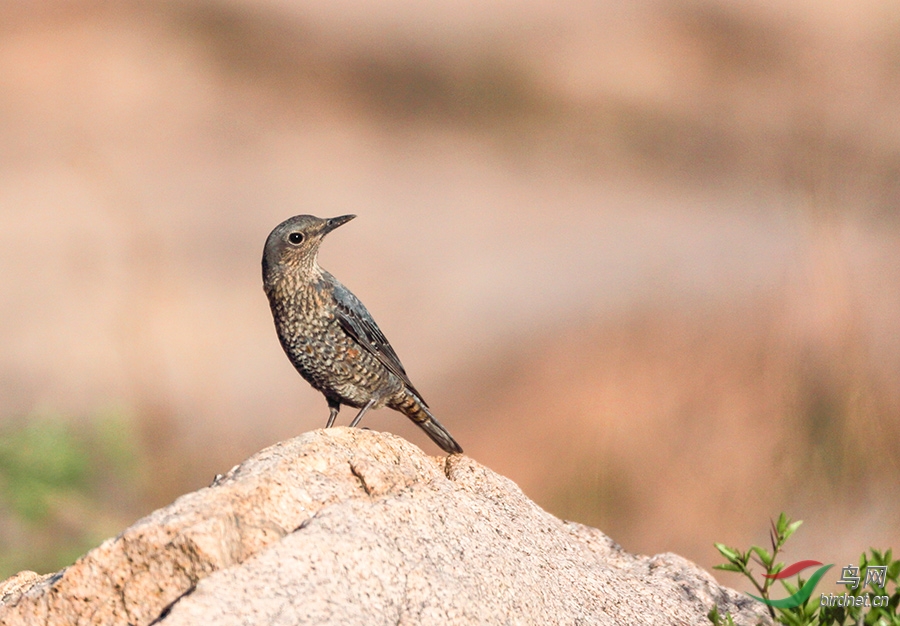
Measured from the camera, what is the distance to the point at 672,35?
1347cm

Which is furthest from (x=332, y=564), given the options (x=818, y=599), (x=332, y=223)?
(x=332, y=223)

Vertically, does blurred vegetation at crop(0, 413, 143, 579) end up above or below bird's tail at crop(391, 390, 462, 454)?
below

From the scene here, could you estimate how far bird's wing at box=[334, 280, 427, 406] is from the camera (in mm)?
5809

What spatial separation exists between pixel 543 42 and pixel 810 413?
7.29 meters

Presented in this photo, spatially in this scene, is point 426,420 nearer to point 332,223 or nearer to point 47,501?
point 332,223

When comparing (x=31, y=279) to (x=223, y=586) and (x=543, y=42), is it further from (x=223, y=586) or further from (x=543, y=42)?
(x=223, y=586)

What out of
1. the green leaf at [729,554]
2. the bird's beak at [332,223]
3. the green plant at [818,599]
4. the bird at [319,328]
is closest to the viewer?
the green plant at [818,599]

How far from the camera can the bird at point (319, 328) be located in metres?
5.74

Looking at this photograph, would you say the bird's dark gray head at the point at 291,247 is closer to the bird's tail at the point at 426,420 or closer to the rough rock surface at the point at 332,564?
the bird's tail at the point at 426,420

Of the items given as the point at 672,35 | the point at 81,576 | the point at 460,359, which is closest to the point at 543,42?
the point at 672,35

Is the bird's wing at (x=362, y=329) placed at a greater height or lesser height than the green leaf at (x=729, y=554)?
greater

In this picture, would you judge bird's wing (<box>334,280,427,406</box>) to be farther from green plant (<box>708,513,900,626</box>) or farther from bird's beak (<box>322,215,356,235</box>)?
green plant (<box>708,513,900,626</box>)

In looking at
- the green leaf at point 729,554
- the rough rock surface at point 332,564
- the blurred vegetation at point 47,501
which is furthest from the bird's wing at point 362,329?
the green leaf at point 729,554

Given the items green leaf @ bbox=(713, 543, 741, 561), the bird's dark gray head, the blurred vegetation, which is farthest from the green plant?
the blurred vegetation
